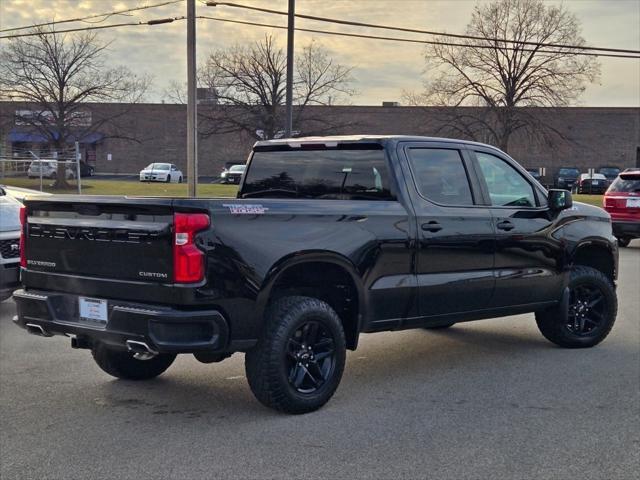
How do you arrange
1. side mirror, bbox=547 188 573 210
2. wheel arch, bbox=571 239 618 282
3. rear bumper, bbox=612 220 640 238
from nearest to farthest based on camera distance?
side mirror, bbox=547 188 573 210
wheel arch, bbox=571 239 618 282
rear bumper, bbox=612 220 640 238

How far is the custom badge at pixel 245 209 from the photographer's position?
4680mm

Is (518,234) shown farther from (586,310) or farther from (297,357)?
(297,357)

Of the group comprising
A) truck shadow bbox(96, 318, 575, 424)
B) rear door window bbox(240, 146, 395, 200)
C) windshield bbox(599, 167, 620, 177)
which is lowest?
truck shadow bbox(96, 318, 575, 424)

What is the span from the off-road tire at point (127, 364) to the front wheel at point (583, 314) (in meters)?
3.66

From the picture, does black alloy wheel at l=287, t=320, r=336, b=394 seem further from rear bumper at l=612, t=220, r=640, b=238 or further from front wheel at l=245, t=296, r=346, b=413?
rear bumper at l=612, t=220, r=640, b=238

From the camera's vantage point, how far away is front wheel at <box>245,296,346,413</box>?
4.93 m

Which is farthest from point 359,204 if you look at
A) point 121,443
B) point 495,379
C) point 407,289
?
point 121,443

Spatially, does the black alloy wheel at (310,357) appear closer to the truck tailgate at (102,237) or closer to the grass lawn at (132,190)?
the truck tailgate at (102,237)

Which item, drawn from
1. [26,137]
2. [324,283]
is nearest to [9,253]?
[324,283]

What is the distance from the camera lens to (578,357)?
693 centimetres

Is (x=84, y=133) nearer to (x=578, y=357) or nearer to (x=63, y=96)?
(x=63, y=96)

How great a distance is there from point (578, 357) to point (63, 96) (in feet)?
111

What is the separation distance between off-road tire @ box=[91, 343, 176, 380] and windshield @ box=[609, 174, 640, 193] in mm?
12837

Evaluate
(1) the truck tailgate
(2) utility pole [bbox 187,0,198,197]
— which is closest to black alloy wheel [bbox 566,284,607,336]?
(1) the truck tailgate
